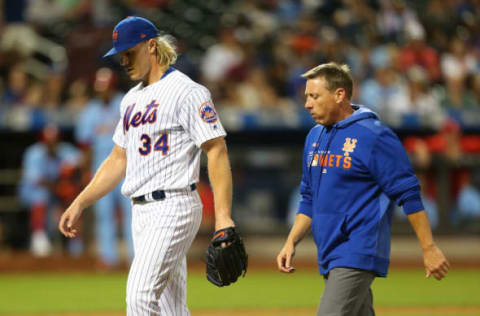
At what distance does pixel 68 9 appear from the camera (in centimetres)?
1423

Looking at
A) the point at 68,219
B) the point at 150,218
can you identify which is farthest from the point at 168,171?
the point at 68,219

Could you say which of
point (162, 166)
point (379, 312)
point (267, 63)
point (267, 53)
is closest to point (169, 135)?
point (162, 166)

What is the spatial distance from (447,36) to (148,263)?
40.3 ft

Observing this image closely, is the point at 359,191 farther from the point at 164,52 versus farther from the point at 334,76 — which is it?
the point at 164,52

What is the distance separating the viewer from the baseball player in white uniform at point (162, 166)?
375cm

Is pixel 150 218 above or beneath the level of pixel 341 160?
beneath

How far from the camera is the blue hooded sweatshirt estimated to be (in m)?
3.58

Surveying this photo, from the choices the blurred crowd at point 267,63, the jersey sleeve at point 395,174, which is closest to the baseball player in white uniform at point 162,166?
the jersey sleeve at point 395,174

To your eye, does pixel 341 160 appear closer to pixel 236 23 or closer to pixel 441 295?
pixel 441 295

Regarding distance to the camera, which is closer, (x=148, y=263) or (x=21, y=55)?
(x=148, y=263)

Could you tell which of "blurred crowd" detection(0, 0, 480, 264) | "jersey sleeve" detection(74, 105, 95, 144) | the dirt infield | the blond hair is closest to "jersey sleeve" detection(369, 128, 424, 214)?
the blond hair

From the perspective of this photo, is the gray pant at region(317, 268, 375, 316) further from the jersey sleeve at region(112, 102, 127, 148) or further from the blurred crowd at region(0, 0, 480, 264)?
the blurred crowd at region(0, 0, 480, 264)

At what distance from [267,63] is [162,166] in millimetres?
9601

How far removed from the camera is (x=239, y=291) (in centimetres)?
885
